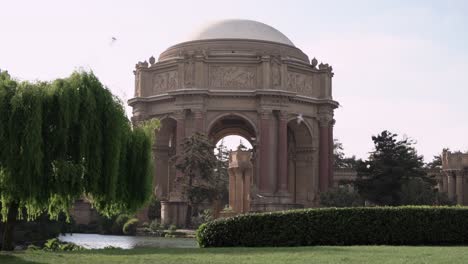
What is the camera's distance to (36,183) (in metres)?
17.8

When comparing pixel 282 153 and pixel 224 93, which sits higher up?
pixel 224 93

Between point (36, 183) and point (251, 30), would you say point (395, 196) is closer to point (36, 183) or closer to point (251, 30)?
point (251, 30)

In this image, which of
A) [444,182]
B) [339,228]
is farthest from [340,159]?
[339,228]

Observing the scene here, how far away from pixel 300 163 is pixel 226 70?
11.6 metres

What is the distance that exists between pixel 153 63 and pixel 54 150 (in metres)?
45.0

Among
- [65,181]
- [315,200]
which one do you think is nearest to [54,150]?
[65,181]

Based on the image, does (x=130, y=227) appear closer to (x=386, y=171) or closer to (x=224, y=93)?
(x=224, y=93)

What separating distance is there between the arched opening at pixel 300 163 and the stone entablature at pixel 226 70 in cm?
381

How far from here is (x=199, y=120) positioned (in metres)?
57.8

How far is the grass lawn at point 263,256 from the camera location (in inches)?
601

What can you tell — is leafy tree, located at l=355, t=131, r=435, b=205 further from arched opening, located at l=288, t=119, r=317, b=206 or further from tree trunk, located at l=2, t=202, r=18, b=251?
tree trunk, located at l=2, t=202, r=18, b=251

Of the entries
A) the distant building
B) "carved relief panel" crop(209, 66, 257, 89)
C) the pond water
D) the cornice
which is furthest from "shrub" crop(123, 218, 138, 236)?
the distant building

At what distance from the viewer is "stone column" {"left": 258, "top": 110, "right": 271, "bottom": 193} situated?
57.2m

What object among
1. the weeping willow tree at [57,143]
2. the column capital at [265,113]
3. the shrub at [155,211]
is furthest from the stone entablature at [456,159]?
the weeping willow tree at [57,143]
